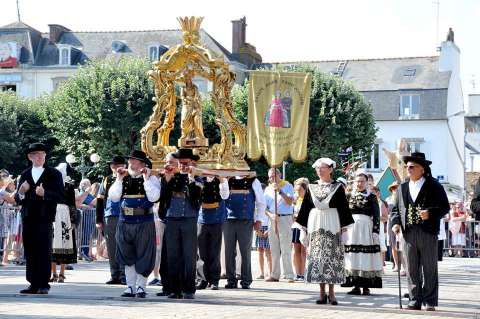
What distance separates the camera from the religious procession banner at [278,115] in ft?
59.1

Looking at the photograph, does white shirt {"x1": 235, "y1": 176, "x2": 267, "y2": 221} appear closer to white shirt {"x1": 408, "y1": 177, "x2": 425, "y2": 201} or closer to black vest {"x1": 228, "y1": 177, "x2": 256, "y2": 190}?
black vest {"x1": 228, "y1": 177, "x2": 256, "y2": 190}

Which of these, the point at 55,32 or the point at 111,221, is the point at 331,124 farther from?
the point at 111,221

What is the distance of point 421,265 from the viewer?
12.6 metres

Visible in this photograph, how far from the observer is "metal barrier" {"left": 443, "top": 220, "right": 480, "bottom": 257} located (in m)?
29.6

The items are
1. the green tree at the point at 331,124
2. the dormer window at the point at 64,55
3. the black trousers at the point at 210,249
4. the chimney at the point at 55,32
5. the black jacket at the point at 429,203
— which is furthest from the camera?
the chimney at the point at 55,32

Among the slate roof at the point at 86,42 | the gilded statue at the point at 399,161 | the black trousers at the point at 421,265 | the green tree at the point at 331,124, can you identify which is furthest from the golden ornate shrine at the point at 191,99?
the slate roof at the point at 86,42

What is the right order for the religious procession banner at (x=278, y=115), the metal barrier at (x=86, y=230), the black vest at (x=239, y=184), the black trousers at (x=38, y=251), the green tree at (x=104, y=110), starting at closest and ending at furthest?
1. the black trousers at (x=38, y=251)
2. the black vest at (x=239, y=184)
3. the religious procession banner at (x=278, y=115)
4. the metal barrier at (x=86, y=230)
5. the green tree at (x=104, y=110)

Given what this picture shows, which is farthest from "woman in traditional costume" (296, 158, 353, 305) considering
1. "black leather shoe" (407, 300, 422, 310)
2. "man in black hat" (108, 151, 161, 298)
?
"man in black hat" (108, 151, 161, 298)

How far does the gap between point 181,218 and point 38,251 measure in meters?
2.32

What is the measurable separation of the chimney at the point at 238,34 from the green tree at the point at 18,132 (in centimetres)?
1750

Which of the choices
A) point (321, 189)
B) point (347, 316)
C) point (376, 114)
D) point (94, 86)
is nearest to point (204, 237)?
point (321, 189)

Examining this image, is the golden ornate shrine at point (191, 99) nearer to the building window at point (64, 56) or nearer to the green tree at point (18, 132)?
the green tree at point (18, 132)

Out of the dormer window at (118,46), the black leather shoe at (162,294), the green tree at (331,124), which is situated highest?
the dormer window at (118,46)

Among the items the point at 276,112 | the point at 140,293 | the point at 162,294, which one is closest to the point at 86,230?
the point at 276,112
